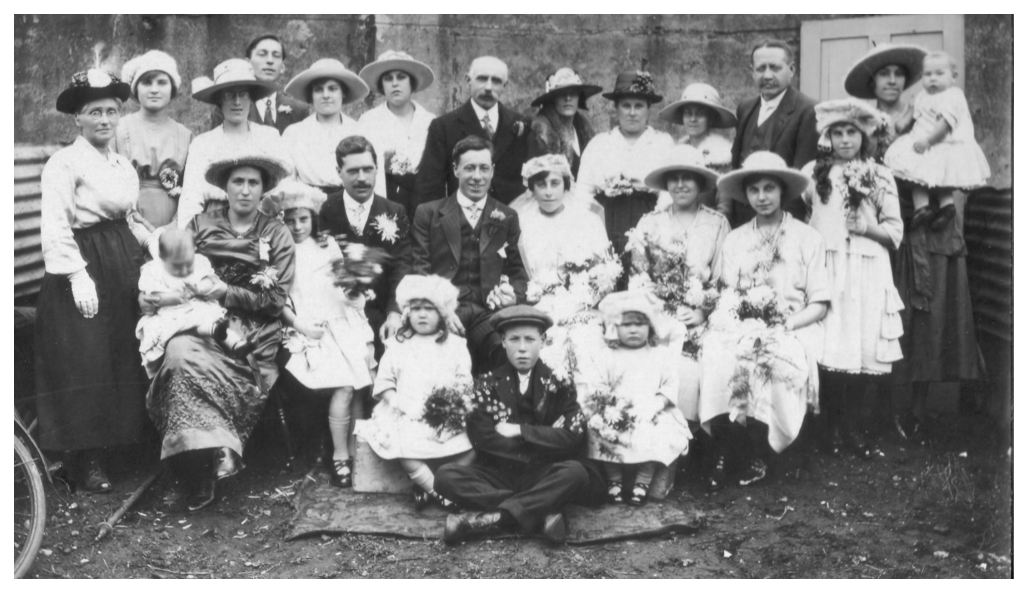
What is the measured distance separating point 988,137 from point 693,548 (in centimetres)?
234

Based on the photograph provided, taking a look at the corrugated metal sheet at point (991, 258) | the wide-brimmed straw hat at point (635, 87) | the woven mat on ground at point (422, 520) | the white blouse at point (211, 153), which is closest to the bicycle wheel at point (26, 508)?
the woven mat on ground at point (422, 520)

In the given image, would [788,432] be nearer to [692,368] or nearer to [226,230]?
[692,368]

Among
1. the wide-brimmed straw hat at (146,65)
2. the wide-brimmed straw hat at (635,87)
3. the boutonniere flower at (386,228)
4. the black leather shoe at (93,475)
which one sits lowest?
the black leather shoe at (93,475)

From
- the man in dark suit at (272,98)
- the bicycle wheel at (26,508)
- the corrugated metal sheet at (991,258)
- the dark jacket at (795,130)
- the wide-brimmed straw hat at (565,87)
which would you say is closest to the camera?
the bicycle wheel at (26,508)

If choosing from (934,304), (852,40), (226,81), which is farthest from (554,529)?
(852,40)

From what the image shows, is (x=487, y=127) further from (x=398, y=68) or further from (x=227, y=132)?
(x=227, y=132)

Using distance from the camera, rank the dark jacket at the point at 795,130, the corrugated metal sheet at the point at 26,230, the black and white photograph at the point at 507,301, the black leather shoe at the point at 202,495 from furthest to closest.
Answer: the dark jacket at the point at 795,130
the corrugated metal sheet at the point at 26,230
the black leather shoe at the point at 202,495
the black and white photograph at the point at 507,301

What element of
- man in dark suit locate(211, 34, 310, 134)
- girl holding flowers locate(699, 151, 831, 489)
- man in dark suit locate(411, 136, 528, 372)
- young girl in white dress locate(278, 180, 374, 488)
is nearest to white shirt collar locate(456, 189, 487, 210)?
man in dark suit locate(411, 136, 528, 372)

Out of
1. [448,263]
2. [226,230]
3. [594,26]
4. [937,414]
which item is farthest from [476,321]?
[937,414]

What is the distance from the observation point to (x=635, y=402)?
5566 millimetres

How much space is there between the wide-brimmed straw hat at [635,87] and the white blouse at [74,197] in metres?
2.42

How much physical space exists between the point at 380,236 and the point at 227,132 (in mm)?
938

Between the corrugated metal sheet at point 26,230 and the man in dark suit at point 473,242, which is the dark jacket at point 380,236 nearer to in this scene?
the man in dark suit at point 473,242

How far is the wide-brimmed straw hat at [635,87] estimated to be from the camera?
20.8 ft
